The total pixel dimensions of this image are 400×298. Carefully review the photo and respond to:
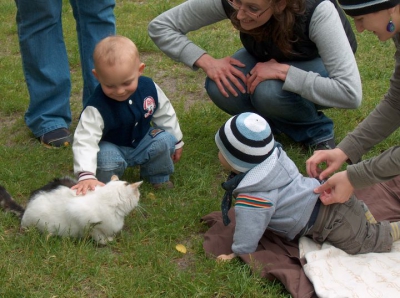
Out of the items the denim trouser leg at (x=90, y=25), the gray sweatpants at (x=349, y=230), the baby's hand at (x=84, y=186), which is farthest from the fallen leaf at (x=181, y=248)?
the denim trouser leg at (x=90, y=25)

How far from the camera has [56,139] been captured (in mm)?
4527

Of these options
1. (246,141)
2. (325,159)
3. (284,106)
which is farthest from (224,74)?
(246,141)

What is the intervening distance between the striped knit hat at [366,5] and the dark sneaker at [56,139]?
2355 mm

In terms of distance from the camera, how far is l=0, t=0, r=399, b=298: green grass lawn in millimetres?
2996

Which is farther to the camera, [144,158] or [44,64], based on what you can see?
[44,64]

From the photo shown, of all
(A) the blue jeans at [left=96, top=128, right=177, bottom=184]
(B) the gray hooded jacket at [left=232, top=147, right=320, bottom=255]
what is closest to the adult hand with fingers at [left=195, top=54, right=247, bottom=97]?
(A) the blue jeans at [left=96, top=128, right=177, bottom=184]

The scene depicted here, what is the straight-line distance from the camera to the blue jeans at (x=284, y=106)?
13.9ft

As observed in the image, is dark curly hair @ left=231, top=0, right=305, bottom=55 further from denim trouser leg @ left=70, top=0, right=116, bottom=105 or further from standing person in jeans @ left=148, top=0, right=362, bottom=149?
denim trouser leg @ left=70, top=0, right=116, bottom=105

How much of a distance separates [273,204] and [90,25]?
2225 mm

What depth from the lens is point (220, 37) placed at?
21.7ft

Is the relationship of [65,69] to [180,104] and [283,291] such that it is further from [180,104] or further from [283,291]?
[283,291]

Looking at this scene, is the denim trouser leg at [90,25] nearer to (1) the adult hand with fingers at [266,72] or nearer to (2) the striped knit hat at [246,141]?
(1) the adult hand with fingers at [266,72]

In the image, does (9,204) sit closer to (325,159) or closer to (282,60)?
(325,159)

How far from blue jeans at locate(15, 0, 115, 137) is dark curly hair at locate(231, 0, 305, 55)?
116 cm
